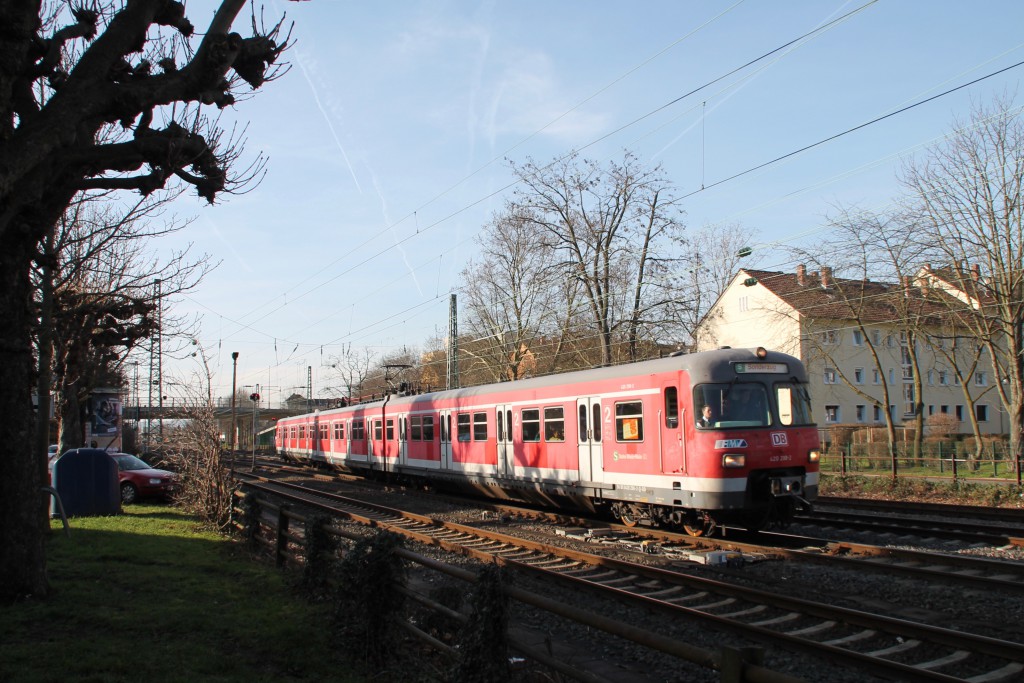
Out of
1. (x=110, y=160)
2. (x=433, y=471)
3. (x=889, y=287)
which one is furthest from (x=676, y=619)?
(x=889, y=287)

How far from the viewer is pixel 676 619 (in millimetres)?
7840

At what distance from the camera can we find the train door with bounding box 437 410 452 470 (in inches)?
820

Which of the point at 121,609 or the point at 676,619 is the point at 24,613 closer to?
the point at 121,609

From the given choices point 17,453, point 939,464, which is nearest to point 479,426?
point 17,453

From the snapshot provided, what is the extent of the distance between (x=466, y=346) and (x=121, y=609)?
1401 inches

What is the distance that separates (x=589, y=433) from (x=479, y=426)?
16.2ft

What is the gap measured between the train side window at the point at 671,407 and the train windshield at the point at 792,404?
1.56 meters

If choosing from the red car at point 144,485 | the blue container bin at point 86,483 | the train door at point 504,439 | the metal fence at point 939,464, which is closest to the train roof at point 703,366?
the train door at point 504,439

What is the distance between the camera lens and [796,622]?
7.60 meters

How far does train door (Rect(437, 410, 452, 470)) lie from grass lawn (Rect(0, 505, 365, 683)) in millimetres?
9505

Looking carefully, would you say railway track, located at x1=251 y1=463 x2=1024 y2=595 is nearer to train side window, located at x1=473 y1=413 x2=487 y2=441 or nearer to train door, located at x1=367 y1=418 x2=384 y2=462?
train side window, located at x1=473 y1=413 x2=487 y2=441

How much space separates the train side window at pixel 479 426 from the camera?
1880 cm

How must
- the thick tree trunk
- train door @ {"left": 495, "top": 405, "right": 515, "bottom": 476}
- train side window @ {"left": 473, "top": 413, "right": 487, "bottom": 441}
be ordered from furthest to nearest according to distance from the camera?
1. train side window @ {"left": 473, "top": 413, "right": 487, "bottom": 441}
2. train door @ {"left": 495, "top": 405, "right": 515, "bottom": 476}
3. the thick tree trunk

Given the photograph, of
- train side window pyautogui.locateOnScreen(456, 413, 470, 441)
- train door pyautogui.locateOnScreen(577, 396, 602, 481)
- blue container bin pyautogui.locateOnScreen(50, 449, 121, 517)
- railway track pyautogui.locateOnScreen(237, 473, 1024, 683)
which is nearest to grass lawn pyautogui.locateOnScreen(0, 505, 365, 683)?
railway track pyautogui.locateOnScreen(237, 473, 1024, 683)
